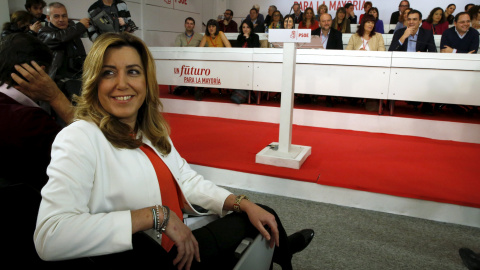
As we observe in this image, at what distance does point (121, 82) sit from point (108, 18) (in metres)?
3.38

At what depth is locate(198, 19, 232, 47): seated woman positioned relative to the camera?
620 centimetres

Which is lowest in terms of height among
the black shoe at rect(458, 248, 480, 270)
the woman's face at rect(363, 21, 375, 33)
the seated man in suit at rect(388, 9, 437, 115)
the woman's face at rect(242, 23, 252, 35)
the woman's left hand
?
the black shoe at rect(458, 248, 480, 270)

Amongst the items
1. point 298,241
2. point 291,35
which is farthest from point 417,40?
point 298,241

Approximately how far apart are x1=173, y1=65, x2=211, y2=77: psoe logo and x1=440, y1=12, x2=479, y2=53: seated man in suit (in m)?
3.10

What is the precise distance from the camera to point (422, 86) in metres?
4.21

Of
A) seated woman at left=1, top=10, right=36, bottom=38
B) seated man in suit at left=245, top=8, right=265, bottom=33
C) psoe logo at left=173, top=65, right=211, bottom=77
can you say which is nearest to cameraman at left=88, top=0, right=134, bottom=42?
seated woman at left=1, top=10, right=36, bottom=38

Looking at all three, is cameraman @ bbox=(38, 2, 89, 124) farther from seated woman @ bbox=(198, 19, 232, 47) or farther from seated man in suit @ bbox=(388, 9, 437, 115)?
seated man in suit @ bbox=(388, 9, 437, 115)

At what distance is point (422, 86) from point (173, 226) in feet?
13.2

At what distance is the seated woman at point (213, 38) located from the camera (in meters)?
6.20

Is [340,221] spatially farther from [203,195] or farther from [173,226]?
[173,226]

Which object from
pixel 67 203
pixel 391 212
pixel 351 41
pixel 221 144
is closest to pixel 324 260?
pixel 391 212

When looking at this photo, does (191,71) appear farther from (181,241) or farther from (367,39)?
(181,241)

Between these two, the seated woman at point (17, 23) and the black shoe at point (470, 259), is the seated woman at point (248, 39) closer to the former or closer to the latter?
the seated woman at point (17, 23)

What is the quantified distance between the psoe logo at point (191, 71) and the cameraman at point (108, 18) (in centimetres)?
100
